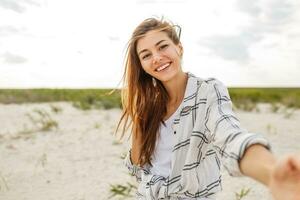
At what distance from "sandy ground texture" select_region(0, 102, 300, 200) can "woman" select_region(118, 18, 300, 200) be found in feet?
7.22

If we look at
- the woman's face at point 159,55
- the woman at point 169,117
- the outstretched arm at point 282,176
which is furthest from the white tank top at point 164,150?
the outstretched arm at point 282,176

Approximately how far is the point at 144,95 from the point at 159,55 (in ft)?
0.97

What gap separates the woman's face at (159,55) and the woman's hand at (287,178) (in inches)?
40.6

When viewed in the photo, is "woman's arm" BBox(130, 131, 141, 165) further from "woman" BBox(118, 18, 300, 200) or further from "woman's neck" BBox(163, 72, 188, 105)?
"woman's neck" BBox(163, 72, 188, 105)

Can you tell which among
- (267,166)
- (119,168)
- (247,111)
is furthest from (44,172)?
(247,111)

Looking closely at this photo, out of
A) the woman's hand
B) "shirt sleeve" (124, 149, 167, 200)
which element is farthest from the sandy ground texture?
the woman's hand

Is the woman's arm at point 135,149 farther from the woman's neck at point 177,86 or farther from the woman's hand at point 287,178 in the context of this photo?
the woman's hand at point 287,178

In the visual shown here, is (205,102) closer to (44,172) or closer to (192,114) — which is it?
Answer: (192,114)

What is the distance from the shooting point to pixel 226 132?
4.97 feet

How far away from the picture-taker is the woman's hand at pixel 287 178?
0.98 meters

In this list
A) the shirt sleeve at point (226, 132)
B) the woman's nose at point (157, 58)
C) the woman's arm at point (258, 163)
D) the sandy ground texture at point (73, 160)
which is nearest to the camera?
the woman's arm at point (258, 163)

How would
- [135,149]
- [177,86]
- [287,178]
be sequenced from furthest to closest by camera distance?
[135,149] < [177,86] < [287,178]

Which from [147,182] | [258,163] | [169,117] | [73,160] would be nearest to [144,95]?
[169,117]

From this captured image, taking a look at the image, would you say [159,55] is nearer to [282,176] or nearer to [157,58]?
[157,58]
